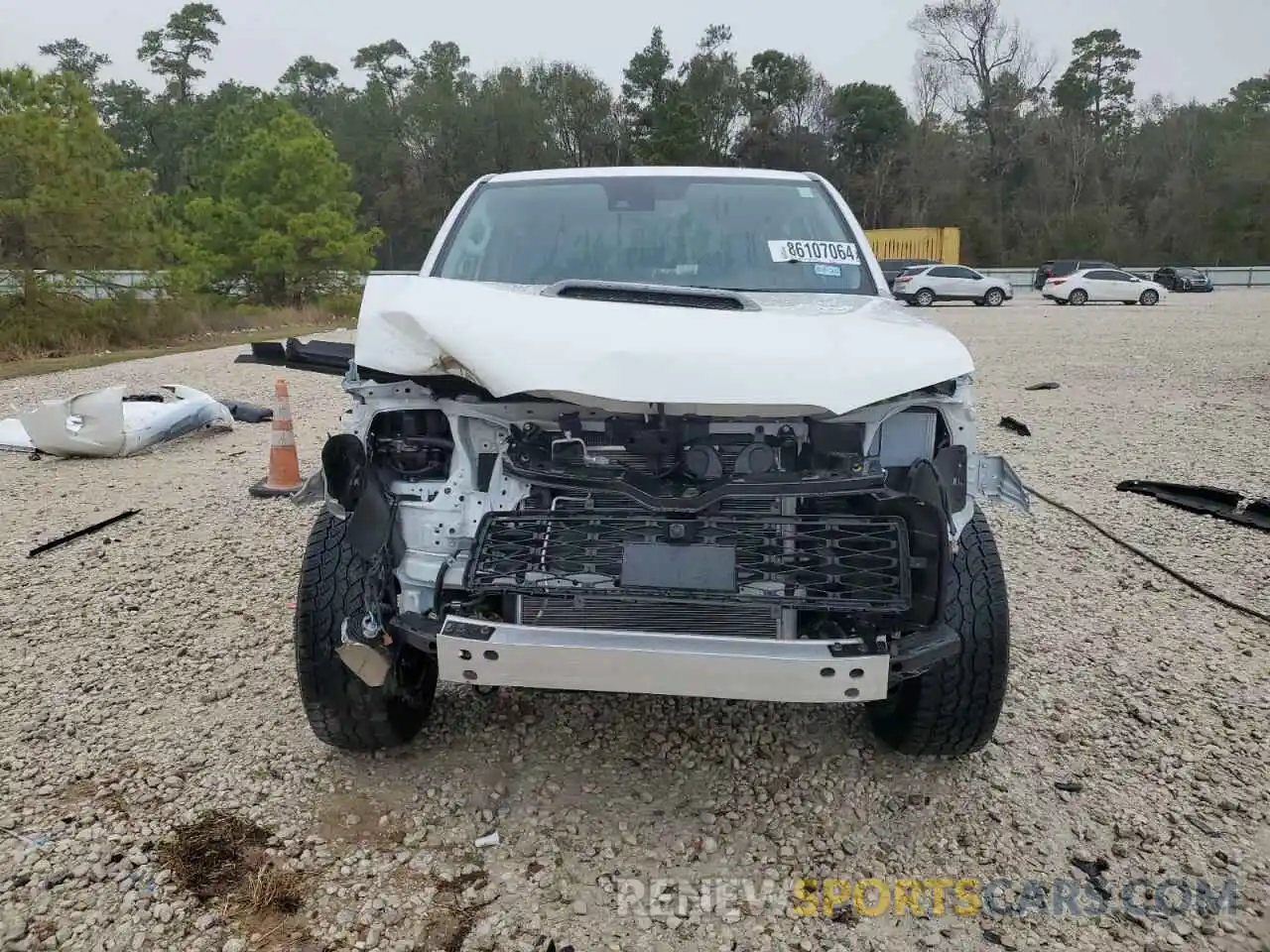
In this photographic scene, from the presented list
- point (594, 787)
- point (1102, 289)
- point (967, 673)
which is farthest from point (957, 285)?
point (594, 787)

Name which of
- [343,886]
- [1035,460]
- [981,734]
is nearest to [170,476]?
[343,886]

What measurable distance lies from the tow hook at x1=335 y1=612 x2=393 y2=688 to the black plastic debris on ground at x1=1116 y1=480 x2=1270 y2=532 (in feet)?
16.9

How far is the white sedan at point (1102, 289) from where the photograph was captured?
3228cm

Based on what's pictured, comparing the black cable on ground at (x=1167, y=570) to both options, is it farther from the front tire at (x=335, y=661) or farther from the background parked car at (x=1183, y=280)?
the background parked car at (x=1183, y=280)

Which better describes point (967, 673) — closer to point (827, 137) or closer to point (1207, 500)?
point (1207, 500)

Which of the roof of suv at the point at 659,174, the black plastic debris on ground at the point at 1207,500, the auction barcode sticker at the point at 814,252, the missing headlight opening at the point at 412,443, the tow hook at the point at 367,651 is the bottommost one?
the black plastic debris on ground at the point at 1207,500

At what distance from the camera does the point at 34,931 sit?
226 cm

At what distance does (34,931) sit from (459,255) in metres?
2.71

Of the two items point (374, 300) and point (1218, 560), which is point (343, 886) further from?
point (1218, 560)

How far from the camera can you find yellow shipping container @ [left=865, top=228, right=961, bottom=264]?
159ft

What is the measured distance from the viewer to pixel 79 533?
541 cm

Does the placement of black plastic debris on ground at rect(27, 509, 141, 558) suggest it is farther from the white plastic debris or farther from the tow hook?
the tow hook

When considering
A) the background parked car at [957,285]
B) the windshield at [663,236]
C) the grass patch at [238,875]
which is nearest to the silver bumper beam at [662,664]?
the grass patch at [238,875]

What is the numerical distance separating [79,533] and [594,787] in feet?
13.4
